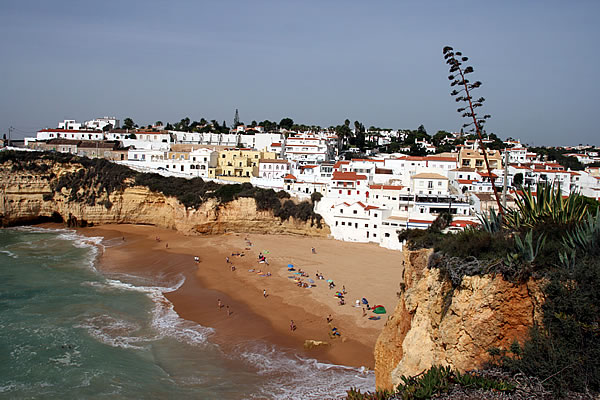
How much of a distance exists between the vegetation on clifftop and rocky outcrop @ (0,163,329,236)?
1.22 feet

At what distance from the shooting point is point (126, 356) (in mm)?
16219

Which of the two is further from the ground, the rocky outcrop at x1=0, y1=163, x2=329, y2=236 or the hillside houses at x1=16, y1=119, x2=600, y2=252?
the hillside houses at x1=16, y1=119, x2=600, y2=252

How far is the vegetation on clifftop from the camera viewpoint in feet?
126

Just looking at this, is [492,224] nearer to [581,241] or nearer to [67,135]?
[581,241]

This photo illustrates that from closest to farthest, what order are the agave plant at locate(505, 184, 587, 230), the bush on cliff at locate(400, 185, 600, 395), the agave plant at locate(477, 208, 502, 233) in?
the bush on cliff at locate(400, 185, 600, 395), the agave plant at locate(505, 184, 587, 230), the agave plant at locate(477, 208, 502, 233)

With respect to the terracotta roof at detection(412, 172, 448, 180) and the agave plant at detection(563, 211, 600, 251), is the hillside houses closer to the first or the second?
the terracotta roof at detection(412, 172, 448, 180)

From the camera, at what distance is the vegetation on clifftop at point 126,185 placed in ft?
126

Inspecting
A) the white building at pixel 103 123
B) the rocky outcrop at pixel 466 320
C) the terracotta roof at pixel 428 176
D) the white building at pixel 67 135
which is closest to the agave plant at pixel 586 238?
the rocky outcrop at pixel 466 320

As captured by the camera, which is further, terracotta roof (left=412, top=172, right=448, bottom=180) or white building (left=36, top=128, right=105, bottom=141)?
white building (left=36, top=128, right=105, bottom=141)

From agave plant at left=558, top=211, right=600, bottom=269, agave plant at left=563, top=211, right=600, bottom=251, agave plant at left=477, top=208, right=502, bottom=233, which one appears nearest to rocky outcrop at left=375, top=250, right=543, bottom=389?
agave plant at left=558, top=211, right=600, bottom=269

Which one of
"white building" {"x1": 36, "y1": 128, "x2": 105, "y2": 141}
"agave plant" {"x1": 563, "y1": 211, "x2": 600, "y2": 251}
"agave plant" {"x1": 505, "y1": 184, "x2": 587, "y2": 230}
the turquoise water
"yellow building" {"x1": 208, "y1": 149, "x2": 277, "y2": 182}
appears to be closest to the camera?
"agave plant" {"x1": 563, "y1": 211, "x2": 600, "y2": 251}

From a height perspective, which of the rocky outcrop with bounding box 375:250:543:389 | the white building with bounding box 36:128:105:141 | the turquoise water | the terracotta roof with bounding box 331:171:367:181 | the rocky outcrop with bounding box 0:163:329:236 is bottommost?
the turquoise water

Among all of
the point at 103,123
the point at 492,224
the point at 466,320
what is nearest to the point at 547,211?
the point at 492,224

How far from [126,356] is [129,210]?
28330 millimetres
